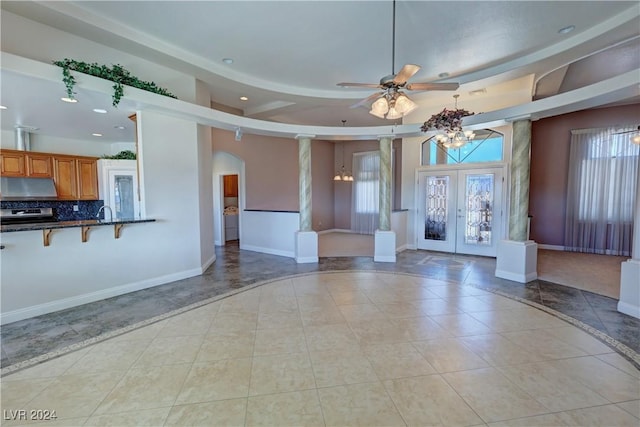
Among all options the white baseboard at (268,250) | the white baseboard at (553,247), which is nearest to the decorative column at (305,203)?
the white baseboard at (268,250)

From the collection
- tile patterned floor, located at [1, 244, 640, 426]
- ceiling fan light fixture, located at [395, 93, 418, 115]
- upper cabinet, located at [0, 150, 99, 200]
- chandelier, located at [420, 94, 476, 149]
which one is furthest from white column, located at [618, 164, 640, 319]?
upper cabinet, located at [0, 150, 99, 200]

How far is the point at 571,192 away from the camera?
7254mm

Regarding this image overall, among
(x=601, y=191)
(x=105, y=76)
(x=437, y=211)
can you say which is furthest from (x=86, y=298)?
(x=601, y=191)

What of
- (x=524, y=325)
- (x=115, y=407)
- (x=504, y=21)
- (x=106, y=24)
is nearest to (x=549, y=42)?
(x=504, y=21)

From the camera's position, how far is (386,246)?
6.36 m

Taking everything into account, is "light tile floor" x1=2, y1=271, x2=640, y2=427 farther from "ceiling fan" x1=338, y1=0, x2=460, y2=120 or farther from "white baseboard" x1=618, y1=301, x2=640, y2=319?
"ceiling fan" x1=338, y1=0, x2=460, y2=120

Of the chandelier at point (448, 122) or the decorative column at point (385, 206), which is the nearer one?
the chandelier at point (448, 122)

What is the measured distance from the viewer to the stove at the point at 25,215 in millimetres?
5363

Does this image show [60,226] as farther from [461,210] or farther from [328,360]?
[461,210]

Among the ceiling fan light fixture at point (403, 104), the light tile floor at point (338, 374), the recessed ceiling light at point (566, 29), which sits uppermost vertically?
the recessed ceiling light at point (566, 29)

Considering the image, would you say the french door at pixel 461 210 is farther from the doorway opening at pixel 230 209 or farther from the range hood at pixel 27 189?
the range hood at pixel 27 189

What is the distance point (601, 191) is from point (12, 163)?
12650 mm

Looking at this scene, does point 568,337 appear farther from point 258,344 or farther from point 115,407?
point 115,407

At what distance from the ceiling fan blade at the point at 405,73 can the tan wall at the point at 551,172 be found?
6.82 metres
